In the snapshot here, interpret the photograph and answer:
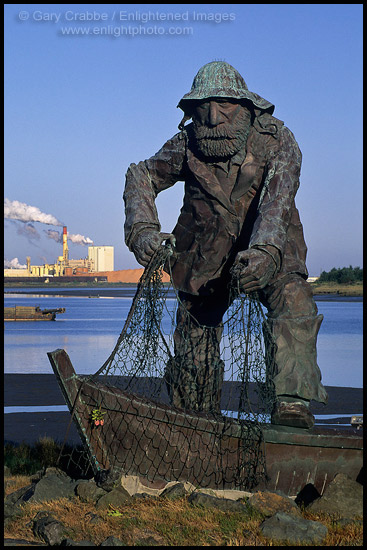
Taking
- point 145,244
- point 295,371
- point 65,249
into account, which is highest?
point 65,249

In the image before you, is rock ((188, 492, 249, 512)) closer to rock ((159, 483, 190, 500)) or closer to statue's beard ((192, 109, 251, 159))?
rock ((159, 483, 190, 500))

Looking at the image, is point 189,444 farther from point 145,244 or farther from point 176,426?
point 145,244

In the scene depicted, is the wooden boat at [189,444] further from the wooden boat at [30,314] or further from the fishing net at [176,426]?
the wooden boat at [30,314]

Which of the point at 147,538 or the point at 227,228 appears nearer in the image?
the point at 147,538

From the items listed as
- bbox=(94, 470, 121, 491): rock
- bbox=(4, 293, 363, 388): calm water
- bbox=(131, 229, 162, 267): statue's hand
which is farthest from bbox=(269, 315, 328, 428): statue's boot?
bbox=(4, 293, 363, 388): calm water

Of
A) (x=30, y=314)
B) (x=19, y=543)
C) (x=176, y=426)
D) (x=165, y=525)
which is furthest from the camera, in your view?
(x=30, y=314)

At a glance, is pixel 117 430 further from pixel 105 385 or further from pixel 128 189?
pixel 128 189

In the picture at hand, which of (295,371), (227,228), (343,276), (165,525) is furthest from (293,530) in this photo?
(343,276)

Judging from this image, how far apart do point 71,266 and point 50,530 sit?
11890 centimetres

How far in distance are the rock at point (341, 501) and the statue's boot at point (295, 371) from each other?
1.89 ft

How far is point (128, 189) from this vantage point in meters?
6.05

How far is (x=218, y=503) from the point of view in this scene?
4930 mm

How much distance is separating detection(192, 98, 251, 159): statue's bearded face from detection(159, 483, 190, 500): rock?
2.18m

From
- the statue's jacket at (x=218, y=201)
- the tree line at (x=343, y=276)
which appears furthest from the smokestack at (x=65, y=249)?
the statue's jacket at (x=218, y=201)
